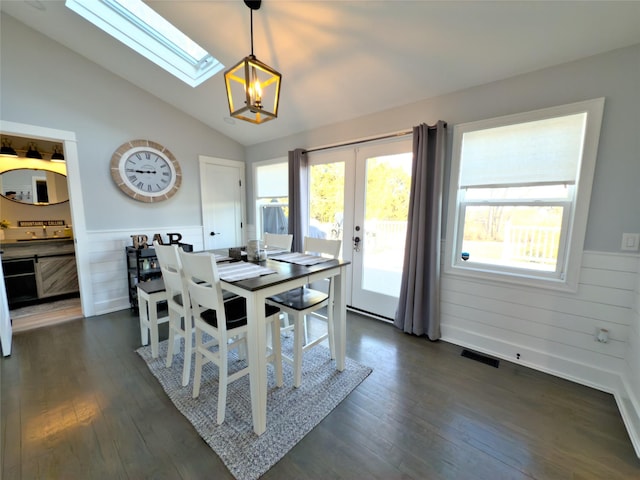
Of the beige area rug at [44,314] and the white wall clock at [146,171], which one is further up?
the white wall clock at [146,171]

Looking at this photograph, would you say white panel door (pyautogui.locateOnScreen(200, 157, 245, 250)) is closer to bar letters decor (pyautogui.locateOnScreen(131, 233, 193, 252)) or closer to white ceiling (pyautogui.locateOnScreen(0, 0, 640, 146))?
bar letters decor (pyautogui.locateOnScreen(131, 233, 193, 252))

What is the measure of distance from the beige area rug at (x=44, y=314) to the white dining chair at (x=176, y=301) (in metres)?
1.95

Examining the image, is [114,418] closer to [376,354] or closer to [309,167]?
[376,354]

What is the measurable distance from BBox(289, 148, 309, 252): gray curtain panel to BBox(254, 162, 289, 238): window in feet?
1.03

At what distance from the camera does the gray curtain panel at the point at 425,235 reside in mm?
2426

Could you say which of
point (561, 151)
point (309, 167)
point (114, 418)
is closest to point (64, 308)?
point (114, 418)

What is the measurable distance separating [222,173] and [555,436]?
179 inches

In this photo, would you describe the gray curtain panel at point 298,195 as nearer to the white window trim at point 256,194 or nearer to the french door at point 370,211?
the french door at point 370,211

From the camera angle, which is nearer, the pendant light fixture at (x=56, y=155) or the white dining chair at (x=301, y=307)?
the white dining chair at (x=301, y=307)

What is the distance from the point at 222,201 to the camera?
4.22 m

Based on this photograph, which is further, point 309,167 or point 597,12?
point 309,167

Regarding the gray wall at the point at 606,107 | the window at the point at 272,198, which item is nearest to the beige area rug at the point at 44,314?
the window at the point at 272,198

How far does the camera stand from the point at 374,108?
279 cm

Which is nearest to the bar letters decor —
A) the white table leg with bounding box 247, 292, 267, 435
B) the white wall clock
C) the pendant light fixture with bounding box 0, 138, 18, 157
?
the white wall clock
